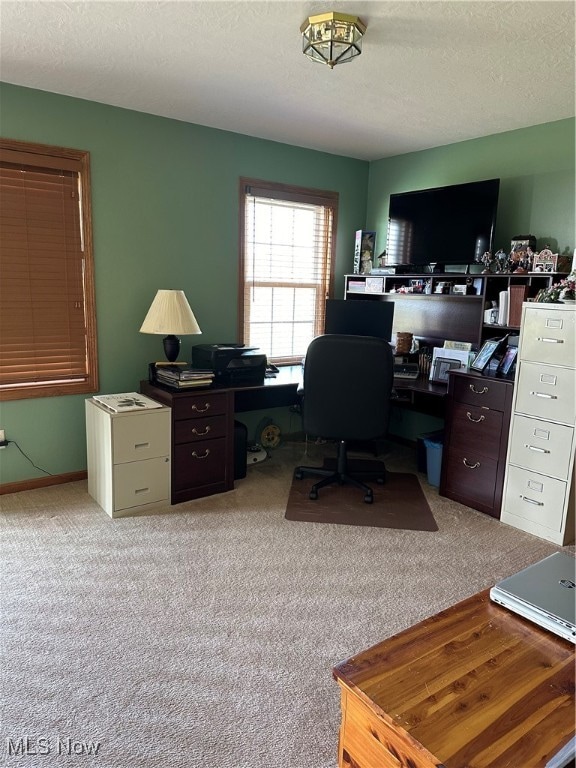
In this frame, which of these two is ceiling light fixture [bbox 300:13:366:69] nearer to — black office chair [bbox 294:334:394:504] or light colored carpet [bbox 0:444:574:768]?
black office chair [bbox 294:334:394:504]

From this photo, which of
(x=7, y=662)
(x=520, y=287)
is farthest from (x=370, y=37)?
(x=7, y=662)

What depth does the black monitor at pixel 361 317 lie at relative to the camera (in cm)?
386

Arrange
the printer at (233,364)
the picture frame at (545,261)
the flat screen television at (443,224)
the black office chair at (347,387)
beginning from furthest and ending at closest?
the flat screen television at (443,224) → the printer at (233,364) → the picture frame at (545,261) → the black office chair at (347,387)

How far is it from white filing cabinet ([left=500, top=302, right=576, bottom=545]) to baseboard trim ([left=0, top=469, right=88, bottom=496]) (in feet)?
8.85

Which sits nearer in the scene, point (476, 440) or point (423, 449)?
point (476, 440)

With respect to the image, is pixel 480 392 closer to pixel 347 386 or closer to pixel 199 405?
pixel 347 386

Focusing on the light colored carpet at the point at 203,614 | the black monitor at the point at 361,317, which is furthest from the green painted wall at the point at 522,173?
the light colored carpet at the point at 203,614

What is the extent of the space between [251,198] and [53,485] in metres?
2.46

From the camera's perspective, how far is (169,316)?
3246mm

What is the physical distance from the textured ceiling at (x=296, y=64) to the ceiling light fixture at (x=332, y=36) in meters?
0.04

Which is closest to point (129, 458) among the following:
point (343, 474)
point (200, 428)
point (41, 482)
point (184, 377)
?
point (200, 428)

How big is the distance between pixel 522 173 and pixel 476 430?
1.75 meters

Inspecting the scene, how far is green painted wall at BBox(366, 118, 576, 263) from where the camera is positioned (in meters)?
3.24

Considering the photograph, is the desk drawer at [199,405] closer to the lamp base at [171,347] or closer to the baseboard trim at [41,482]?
the lamp base at [171,347]
